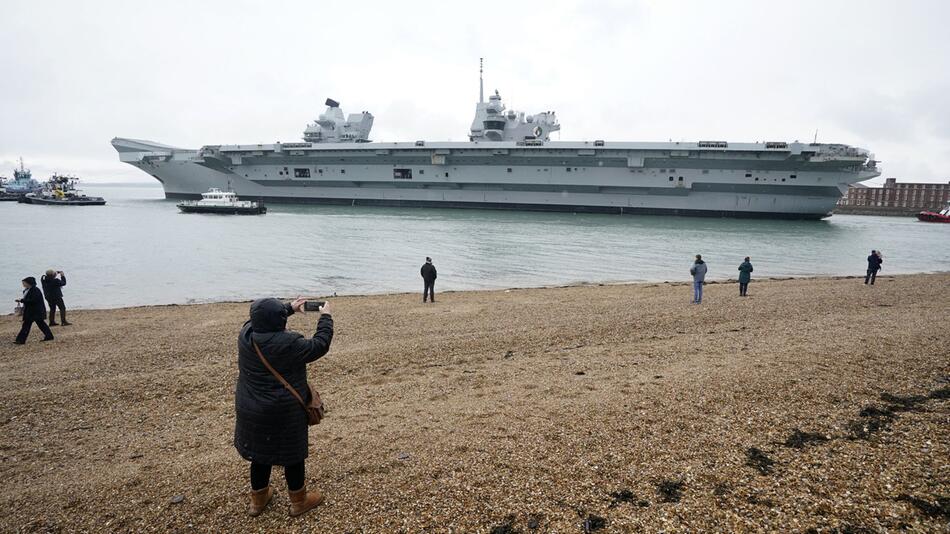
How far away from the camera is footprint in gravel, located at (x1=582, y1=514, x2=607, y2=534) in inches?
106

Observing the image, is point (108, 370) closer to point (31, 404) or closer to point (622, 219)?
point (31, 404)

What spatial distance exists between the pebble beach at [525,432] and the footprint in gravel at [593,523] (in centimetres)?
1

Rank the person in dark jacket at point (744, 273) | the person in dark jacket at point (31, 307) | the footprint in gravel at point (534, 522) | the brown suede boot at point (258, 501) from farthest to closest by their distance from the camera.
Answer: the person in dark jacket at point (744, 273) < the person in dark jacket at point (31, 307) < the brown suede boot at point (258, 501) < the footprint in gravel at point (534, 522)

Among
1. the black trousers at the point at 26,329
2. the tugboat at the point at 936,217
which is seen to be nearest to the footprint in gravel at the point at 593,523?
the black trousers at the point at 26,329

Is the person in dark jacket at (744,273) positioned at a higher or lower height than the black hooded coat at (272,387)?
lower

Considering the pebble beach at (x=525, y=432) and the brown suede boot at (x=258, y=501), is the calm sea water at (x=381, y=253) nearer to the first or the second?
the pebble beach at (x=525, y=432)

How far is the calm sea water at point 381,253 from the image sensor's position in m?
15.9

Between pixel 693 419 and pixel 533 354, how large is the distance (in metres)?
2.92

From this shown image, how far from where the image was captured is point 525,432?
4055mm

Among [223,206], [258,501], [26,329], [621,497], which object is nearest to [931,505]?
[621,497]

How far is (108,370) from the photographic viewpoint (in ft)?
21.8

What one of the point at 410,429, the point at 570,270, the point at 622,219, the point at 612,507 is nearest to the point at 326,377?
the point at 410,429

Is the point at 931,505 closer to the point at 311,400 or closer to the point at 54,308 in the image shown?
the point at 311,400

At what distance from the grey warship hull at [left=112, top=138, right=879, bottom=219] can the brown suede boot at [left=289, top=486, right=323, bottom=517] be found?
40.5 metres
